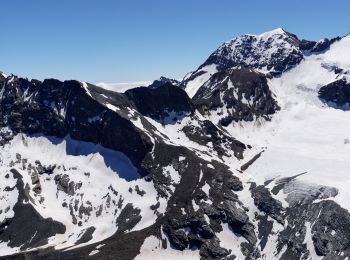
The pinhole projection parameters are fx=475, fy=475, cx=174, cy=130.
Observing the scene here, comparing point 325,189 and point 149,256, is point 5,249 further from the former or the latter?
point 325,189

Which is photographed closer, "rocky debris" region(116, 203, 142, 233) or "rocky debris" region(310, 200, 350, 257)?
"rocky debris" region(310, 200, 350, 257)

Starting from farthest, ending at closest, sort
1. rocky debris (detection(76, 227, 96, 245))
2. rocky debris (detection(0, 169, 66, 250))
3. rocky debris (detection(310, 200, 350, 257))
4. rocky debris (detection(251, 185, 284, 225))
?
rocky debris (detection(0, 169, 66, 250)) < rocky debris (detection(76, 227, 96, 245)) < rocky debris (detection(251, 185, 284, 225)) < rocky debris (detection(310, 200, 350, 257))

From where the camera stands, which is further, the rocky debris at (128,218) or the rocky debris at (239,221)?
the rocky debris at (128,218)

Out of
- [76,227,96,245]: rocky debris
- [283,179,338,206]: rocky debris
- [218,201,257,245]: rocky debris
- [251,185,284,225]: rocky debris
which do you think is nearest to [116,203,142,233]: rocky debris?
[76,227,96,245]: rocky debris

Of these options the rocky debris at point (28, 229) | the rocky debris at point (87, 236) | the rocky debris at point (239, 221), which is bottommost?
the rocky debris at point (239, 221)

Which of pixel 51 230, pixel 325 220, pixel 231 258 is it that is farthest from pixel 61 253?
pixel 325 220

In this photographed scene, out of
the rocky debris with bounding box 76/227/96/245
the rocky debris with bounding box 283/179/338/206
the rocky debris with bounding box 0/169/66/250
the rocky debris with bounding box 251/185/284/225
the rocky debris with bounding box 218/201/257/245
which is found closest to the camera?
the rocky debris with bounding box 218/201/257/245

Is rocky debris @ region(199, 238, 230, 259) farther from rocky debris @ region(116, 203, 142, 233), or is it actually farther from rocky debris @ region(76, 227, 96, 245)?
rocky debris @ region(76, 227, 96, 245)

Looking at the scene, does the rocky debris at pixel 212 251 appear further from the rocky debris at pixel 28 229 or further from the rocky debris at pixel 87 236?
the rocky debris at pixel 28 229

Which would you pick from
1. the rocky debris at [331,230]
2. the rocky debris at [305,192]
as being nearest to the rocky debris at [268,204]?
the rocky debris at [305,192]
